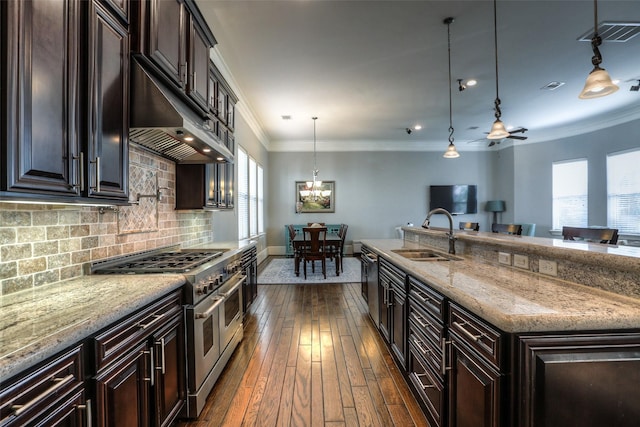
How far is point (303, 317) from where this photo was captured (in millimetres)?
3426

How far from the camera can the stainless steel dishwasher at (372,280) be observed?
9.57 feet

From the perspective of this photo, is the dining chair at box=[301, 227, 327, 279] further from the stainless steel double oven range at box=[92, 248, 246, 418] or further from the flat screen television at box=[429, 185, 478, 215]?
the flat screen television at box=[429, 185, 478, 215]

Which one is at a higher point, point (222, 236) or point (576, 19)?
point (576, 19)

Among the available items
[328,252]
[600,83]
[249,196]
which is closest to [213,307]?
[600,83]

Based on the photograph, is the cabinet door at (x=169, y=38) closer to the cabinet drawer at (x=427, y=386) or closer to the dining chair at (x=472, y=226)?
the cabinet drawer at (x=427, y=386)

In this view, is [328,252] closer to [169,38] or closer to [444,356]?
[444,356]

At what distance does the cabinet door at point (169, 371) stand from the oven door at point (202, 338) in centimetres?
6

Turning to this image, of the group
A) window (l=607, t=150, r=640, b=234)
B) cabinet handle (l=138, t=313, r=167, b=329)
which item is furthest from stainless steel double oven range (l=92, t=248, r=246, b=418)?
window (l=607, t=150, r=640, b=234)

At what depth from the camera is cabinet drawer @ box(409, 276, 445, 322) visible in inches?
59.0

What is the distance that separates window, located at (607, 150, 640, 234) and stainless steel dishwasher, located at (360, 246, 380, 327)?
19.5 feet

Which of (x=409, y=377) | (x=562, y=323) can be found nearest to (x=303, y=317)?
(x=409, y=377)

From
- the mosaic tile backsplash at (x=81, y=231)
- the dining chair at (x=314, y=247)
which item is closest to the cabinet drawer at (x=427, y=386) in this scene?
the mosaic tile backsplash at (x=81, y=231)

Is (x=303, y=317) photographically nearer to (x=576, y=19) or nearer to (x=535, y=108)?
(x=576, y=19)

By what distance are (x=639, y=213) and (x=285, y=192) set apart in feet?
25.1
